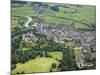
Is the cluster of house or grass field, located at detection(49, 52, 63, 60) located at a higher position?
the cluster of house

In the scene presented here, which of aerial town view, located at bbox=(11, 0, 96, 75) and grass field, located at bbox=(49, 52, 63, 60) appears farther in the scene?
grass field, located at bbox=(49, 52, 63, 60)

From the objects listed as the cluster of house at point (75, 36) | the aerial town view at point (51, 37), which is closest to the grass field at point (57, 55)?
the aerial town view at point (51, 37)

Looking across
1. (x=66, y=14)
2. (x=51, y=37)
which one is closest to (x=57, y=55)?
(x=51, y=37)

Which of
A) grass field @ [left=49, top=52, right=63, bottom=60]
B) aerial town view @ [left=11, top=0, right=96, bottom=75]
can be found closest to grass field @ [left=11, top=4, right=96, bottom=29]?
aerial town view @ [left=11, top=0, right=96, bottom=75]

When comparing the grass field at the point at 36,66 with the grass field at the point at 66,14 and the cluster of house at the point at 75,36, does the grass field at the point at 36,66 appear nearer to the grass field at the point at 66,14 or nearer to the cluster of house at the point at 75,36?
the cluster of house at the point at 75,36

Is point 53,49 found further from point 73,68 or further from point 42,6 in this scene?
point 42,6

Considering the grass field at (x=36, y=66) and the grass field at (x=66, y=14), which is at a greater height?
the grass field at (x=66, y=14)

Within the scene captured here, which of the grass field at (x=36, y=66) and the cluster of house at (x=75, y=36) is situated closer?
the grass field at (x=36, y=66)

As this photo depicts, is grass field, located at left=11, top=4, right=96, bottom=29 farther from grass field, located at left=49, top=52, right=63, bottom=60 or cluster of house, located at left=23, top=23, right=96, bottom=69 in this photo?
grass field, located at left=49, top=52, right=63, bottom=60
